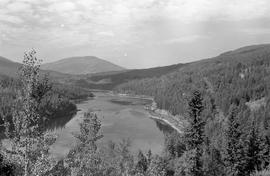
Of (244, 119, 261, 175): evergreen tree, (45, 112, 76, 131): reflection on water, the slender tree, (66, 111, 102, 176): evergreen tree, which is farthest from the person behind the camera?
(45, 112, 76, 131): reflection on water

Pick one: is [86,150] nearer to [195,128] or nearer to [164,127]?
[195,128]

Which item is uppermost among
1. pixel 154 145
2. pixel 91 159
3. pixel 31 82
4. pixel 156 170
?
pixel 31 82

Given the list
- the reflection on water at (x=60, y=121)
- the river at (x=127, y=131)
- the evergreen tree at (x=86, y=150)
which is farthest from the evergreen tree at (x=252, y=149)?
the reflection on water at (x=60, y=121)

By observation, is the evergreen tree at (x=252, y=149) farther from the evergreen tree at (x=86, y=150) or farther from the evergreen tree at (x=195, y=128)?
the evergreen tree at (x=86, y=150)

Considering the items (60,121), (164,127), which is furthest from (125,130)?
(60,121)

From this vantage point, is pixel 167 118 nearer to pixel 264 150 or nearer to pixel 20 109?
pixel 264 150

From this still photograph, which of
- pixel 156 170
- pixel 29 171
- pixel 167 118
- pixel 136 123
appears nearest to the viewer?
pixel 29 171

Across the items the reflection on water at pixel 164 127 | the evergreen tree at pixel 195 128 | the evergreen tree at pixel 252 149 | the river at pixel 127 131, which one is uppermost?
the evergreen tree at pixel 195 128

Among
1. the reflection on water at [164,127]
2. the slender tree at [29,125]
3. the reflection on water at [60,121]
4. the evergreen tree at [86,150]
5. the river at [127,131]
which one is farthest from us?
the reflection on water at [164,127]

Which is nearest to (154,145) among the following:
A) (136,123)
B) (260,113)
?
(136,123)

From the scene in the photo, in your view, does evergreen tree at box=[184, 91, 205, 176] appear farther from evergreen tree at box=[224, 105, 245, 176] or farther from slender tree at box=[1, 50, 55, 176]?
slender tree at box=[1, 50, 55, 176]

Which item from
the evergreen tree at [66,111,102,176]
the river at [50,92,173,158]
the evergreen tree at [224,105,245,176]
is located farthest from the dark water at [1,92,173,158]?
the evergreen tree at [66,111,102,176]
